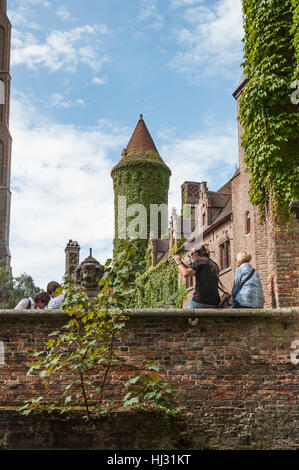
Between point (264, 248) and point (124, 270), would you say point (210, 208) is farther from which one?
point (124, 270)

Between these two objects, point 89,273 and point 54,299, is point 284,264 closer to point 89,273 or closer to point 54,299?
point 89,273

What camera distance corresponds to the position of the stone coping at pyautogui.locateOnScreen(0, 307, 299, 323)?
7.30 m

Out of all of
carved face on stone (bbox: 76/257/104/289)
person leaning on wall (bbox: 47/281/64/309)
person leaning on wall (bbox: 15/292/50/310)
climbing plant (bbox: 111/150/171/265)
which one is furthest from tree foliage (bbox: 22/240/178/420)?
climbing plant (bbox: 111/150/171/265)

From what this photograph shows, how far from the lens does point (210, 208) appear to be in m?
29.6

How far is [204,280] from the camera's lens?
7.42 meters

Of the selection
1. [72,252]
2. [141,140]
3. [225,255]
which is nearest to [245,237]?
[225,255]

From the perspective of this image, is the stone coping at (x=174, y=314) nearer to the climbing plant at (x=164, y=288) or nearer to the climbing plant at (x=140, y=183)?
the climbing plant at (x=164, y=288)

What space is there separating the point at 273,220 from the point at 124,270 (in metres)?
2.70

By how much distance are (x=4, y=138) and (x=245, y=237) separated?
36.8 m

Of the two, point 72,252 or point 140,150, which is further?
point 72,252

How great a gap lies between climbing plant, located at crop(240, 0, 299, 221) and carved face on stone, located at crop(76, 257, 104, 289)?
9.61 feet

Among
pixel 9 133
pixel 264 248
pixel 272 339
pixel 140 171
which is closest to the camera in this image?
pixel 272 339

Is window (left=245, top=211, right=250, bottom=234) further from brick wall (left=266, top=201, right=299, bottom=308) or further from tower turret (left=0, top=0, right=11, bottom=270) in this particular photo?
tower turret (left=0, top=0, right=11, bottom=270)
